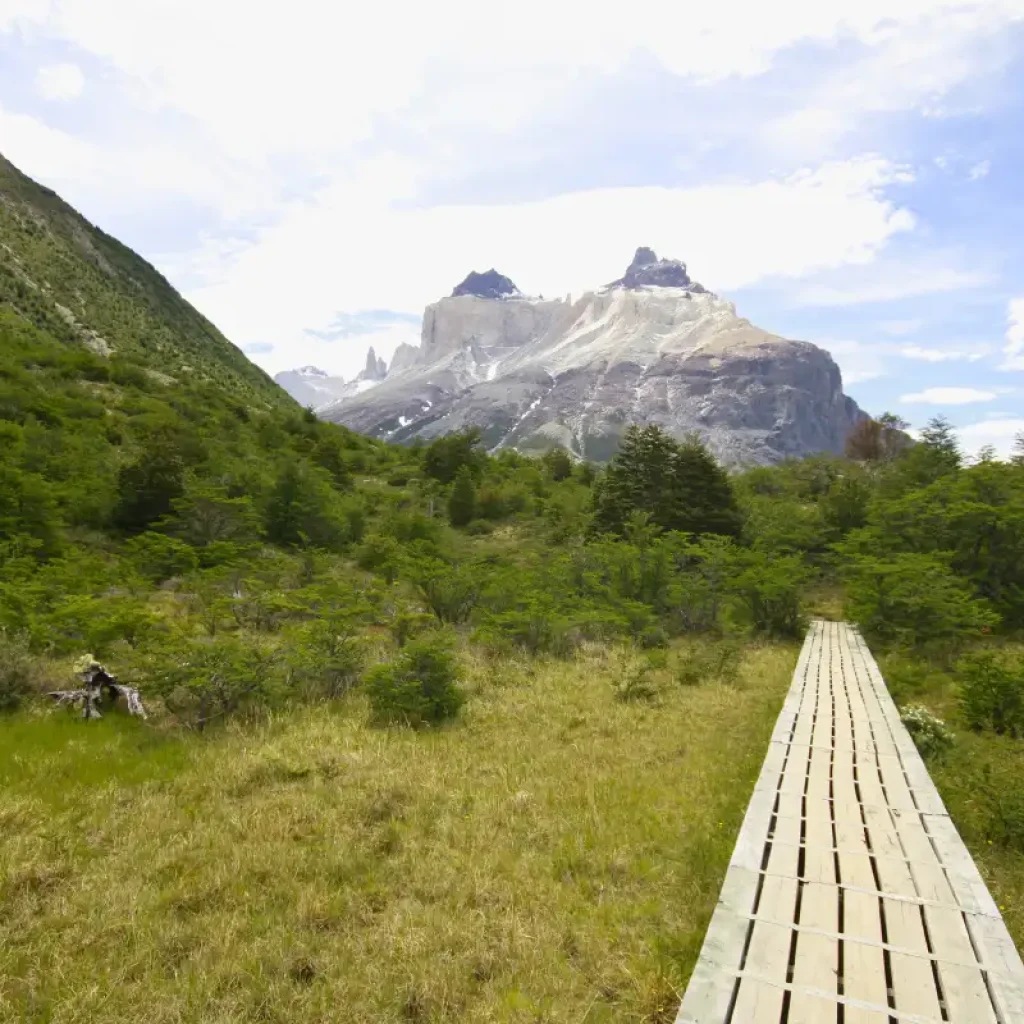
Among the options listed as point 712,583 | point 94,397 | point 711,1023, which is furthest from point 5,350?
point 711,1023

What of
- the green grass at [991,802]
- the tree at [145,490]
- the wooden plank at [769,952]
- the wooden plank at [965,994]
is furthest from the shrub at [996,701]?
the tree at [145,490]

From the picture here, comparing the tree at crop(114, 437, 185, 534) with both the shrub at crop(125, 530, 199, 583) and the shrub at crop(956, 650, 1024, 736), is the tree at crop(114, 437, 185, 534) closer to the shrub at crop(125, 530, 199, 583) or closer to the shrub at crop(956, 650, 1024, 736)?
the shrub at crop(125, 530, 199, 583)

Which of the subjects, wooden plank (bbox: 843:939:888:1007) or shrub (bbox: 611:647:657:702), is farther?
shrub (bbox: 611:647:657:702)

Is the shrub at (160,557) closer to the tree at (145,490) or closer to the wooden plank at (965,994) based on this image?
the tree at (145,490)

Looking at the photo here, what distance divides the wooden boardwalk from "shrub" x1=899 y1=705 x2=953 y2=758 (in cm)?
154

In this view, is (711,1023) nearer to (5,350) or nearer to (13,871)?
(13,871)

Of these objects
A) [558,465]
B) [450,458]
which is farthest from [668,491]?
[558,465]

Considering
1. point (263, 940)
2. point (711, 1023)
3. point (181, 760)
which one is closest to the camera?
point (711, 1023)

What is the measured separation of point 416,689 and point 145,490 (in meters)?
17.3

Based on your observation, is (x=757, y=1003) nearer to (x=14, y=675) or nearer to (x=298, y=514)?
(x=14, y=675)

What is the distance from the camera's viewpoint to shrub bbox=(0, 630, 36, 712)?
9477 mm

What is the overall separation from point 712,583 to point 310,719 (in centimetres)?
1398

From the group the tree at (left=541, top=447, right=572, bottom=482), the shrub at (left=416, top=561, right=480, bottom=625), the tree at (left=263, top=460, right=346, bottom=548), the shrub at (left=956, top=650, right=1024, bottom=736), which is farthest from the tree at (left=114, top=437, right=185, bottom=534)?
the tree at (left=541, top=447, right=572, bottom=482)

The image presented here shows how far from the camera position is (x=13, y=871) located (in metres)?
5.26
